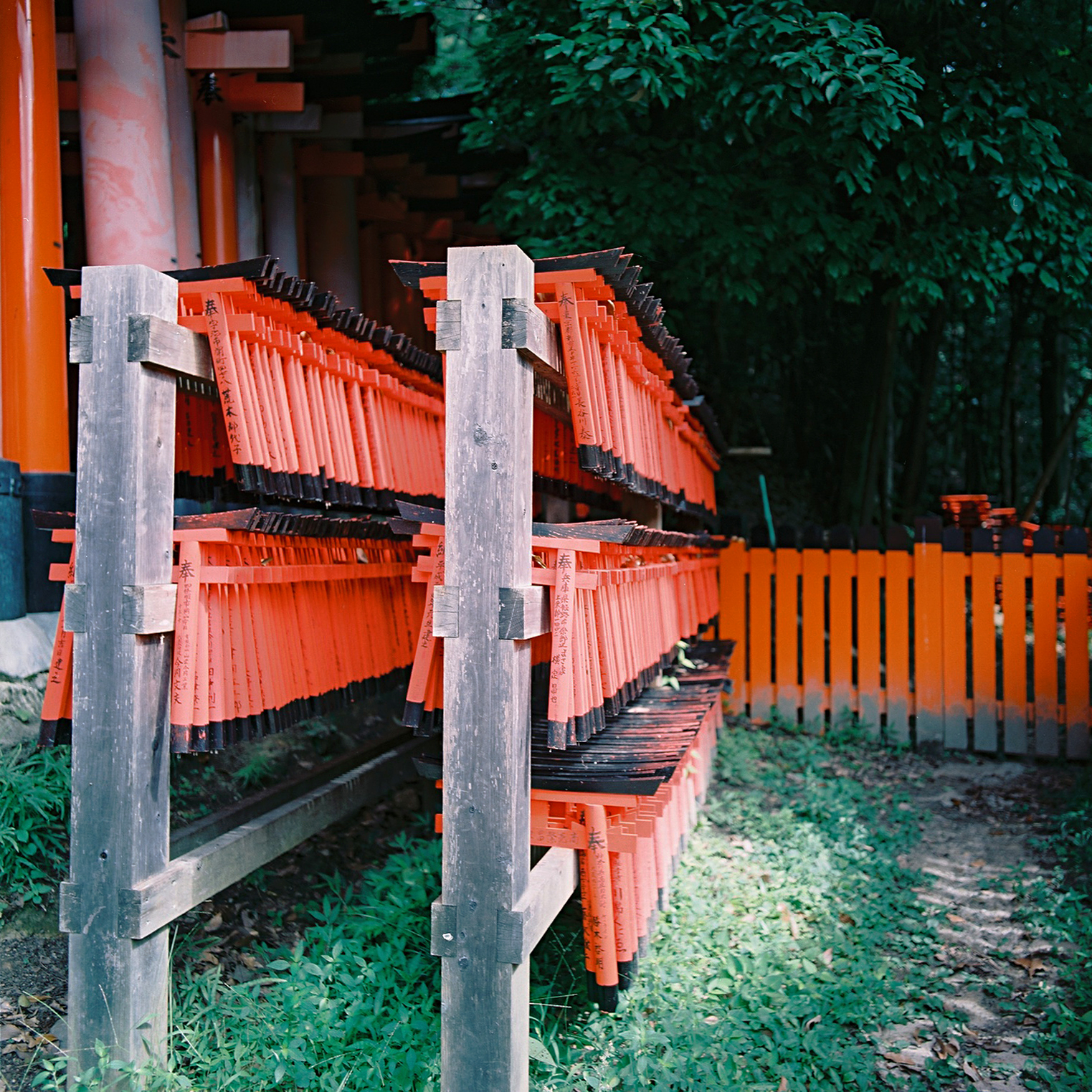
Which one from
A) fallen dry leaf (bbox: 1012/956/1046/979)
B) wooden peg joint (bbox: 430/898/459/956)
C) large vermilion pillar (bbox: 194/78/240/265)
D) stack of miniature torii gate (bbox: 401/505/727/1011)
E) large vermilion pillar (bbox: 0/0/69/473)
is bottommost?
fallen dry leaf (bbox: 1012/956/1046/979)

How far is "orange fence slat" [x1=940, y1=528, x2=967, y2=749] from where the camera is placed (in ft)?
24.9

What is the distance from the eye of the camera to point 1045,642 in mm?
7371

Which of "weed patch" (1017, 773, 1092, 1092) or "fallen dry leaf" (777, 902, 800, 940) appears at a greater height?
"fallen dry leaf" (777, 902, 800, 940)

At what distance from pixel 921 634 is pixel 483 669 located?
5.98 m

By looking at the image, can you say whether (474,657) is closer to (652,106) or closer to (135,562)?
(135,562)

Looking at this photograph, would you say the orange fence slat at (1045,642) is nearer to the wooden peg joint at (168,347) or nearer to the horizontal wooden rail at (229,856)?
the horizontal wooden rail at (229,856)

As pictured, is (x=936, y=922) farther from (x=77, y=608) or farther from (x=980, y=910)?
(x=77, y=608)

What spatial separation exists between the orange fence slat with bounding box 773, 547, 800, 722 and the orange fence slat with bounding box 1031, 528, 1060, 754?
1.84 meters

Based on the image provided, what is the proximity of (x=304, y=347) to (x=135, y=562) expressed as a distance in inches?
43.1

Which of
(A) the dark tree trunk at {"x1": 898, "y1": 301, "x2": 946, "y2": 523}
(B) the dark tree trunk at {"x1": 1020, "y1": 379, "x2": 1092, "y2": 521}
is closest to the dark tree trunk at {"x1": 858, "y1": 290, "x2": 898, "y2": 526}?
(A) the dark tree trunk at {"x1": 898, "y1": 301, "x2": 946, "y2": 523}

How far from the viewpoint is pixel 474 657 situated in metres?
2.74

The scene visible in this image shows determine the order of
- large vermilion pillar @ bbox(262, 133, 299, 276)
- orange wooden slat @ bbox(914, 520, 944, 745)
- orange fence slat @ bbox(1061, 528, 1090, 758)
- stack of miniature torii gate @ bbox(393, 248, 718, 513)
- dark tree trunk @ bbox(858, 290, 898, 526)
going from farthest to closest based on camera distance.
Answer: dark tree trunk @ bbox(858, 290, 898, 526) < orange wooden slat @ bbox(914, 520, 944, 745) < orange fence slat @ bbox(1061, 528, 1090, 758) < large vermilion pillar @ bbox(262, 133, 299, 276) < stack of miniature torii gate @ bbox(393, 248, 718, 513)

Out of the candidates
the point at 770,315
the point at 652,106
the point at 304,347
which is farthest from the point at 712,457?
the point at 770,315

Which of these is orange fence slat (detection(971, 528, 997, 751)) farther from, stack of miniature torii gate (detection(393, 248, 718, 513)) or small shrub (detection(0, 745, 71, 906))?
small shrub (detection(0, 745, 71, 906))
